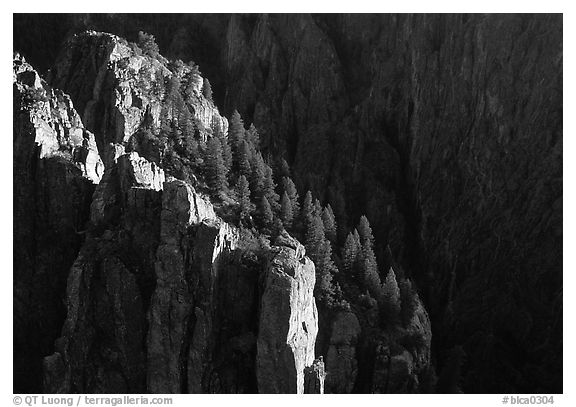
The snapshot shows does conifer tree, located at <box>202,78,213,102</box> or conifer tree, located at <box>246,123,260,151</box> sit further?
conifer tree, located at <box>202,78,213,102</box>

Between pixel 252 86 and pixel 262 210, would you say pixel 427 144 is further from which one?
pixel 262 210

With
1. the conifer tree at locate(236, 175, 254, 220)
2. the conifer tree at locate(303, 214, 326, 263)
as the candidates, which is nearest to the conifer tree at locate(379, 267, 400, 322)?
the conifer tree at locate(303, 214, 326, 263)

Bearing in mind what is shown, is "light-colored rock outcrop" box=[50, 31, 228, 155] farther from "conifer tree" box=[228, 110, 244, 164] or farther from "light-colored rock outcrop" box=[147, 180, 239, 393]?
"light-colored rock outcrop" box=[147, 180, 239, 393]

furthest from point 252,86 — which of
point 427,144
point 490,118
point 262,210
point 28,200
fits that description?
point 28,200

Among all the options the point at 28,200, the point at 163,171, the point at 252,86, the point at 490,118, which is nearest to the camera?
the point at 28,200

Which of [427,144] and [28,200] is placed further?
[427,144]

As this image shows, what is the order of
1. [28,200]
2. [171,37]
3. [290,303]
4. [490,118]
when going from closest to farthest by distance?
[290,303], [28,200], [490,118], [171,37]

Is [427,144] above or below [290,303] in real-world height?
above

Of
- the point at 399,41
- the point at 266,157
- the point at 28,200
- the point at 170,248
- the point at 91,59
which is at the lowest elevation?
the point at 170,248

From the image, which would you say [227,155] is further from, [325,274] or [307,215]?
[325,274]
